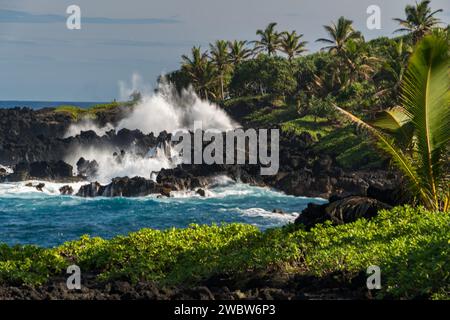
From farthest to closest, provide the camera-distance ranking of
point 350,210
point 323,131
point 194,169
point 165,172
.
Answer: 1. point 323,131
2. point 194,169
3. point 165,172
4. point 350,210

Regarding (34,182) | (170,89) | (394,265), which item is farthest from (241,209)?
(170,89)

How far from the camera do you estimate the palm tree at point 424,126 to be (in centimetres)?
1251

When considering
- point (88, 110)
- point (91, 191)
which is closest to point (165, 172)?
point (91, 191)

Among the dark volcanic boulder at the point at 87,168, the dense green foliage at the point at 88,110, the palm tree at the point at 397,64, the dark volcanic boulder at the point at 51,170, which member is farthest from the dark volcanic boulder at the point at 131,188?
the dense green foliage at the point at 88,110

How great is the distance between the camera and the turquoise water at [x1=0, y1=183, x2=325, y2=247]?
30.4 meters

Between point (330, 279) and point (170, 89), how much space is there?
68.4 metres

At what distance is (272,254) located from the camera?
40.1 feet

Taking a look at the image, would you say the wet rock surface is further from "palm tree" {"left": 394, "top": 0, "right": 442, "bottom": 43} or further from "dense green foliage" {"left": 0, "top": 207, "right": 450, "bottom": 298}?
"palm tree" {"left": 394, "top": 0, "right": 442, "bottom": 43}

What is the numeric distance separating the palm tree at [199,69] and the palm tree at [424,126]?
59.4 meters

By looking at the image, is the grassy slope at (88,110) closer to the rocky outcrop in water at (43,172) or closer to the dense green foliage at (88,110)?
the dense green foliage at (88,110)

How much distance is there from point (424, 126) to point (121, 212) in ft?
78.9

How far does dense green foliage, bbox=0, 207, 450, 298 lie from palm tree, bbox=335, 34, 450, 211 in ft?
2.15

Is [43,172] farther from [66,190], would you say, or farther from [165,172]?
[165,172]

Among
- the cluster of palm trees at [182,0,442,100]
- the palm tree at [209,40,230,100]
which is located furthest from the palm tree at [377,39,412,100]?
the palm tree at [209,40,230,100]
